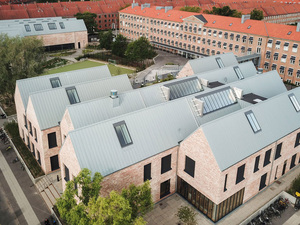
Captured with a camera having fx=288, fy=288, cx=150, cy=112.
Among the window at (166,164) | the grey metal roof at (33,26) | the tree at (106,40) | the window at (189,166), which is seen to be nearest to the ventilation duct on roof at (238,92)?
the window at (189,166)

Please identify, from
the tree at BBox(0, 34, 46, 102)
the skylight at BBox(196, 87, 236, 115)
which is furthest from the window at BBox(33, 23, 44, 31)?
the skylight at BBox(196, 87, 236, 115)

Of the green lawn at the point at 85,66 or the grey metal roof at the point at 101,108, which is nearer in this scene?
the grey metal roof at the point at 101,108

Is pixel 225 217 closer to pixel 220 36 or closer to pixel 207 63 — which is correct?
pixel 207 63

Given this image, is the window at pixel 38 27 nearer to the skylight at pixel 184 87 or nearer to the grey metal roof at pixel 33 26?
the grey metal roof at pixel 33 26

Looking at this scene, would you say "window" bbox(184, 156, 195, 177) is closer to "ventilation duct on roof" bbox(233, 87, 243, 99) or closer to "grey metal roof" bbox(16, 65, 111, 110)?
"ventilation duct on roof" bbox(233, 87, 243, 99)

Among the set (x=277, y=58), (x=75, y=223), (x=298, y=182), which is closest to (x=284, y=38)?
(x=277, y=58)
